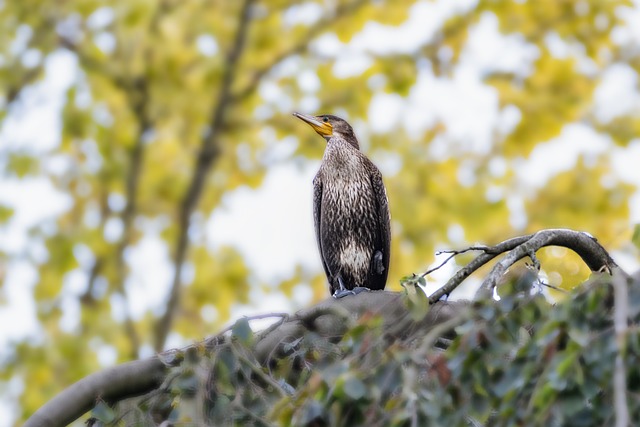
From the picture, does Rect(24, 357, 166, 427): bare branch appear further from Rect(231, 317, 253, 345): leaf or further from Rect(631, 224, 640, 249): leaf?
Rect(631, 224, 640, 249): leaf

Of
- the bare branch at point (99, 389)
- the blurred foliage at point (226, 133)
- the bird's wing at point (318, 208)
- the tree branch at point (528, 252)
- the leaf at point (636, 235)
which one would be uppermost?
the blurred foliage at point (226, 133)

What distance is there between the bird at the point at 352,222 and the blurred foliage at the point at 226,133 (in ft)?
12.5

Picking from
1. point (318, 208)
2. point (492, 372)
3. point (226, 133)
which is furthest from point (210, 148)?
point (492, 372)

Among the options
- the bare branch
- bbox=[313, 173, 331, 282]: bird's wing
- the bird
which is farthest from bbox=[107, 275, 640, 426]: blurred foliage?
bbox=[313, 173, 331, 282]: bird's wing

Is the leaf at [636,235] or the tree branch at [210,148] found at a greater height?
the tree branch at [210,148]

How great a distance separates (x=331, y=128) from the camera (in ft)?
18.4

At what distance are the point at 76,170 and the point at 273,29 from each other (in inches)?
83.8

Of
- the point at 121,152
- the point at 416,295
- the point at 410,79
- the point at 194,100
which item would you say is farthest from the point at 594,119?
the point at 416,295

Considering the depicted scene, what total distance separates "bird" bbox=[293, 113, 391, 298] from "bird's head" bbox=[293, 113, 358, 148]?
196 mm

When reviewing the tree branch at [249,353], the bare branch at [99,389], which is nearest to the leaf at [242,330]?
the tree branch at [249,353]

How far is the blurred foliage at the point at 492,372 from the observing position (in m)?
2.03

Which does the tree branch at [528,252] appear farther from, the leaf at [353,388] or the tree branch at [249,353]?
the leaf at [353,388]

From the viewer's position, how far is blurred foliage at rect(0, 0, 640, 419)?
927 cm

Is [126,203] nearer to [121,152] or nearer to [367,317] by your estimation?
[121,152]
